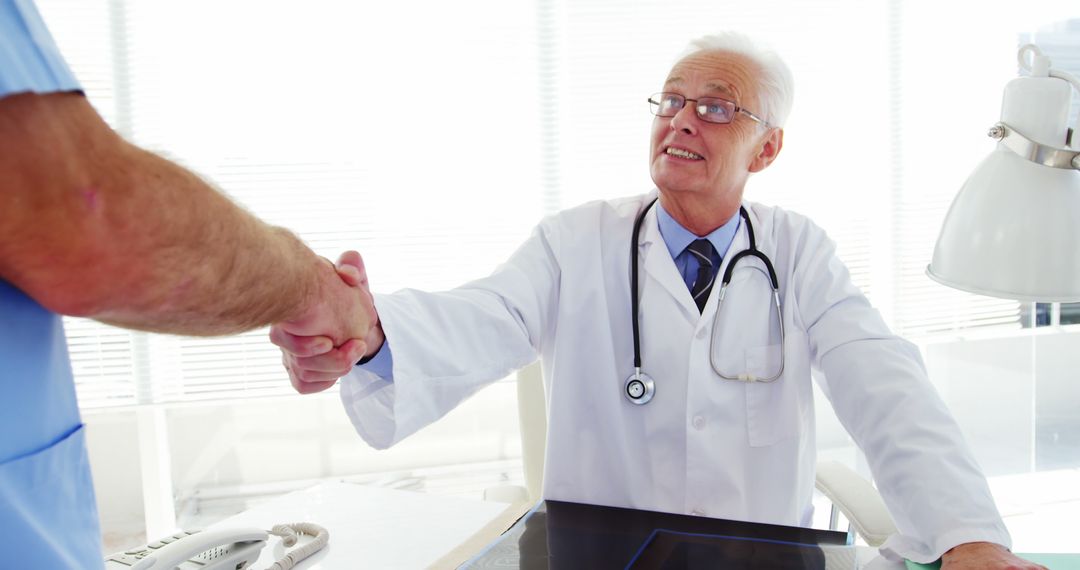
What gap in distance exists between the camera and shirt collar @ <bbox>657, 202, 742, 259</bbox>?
181 centimetres

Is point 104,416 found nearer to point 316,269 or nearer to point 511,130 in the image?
point 511,130

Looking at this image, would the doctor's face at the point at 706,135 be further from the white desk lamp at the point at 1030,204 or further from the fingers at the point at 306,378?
the fingers at the point at 306,378

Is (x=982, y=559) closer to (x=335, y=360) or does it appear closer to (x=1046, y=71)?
(x=1046, y=71)

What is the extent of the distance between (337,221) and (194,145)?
2.03ft

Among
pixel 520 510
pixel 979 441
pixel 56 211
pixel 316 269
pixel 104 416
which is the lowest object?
pixel 979 441

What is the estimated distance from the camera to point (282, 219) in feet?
10.5

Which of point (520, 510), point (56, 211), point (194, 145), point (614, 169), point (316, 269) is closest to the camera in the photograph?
point (56, 211)

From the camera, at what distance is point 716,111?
5.96ft

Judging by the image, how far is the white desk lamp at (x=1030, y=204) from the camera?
110 cm

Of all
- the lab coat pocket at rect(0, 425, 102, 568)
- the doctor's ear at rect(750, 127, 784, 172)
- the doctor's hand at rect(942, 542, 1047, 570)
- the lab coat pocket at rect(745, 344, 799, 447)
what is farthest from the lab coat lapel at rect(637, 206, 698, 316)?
the lab coat pocket at rect(0, 425, 102, 568)

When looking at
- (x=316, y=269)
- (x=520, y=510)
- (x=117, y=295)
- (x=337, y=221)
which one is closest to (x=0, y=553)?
(x=117, y=295)

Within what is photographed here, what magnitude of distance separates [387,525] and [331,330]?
39cm

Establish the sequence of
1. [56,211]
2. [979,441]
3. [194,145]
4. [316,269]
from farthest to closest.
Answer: [979,441]
[194,145]
[316,269]
[56,211]

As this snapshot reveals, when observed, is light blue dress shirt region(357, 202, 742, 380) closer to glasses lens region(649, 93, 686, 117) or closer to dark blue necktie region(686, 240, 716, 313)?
dark blue necktie region(686, 240, 716, 313)
